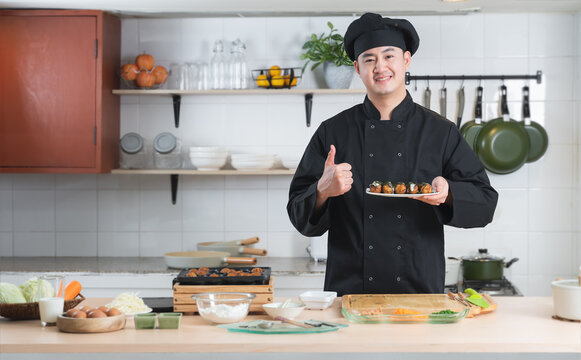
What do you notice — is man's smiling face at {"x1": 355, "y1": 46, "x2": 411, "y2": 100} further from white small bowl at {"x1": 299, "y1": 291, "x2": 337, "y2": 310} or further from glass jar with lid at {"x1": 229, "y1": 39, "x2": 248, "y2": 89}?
glass jar with lid at {"x1": 229, "y1": 39, "x2": 248, "y2": 89}

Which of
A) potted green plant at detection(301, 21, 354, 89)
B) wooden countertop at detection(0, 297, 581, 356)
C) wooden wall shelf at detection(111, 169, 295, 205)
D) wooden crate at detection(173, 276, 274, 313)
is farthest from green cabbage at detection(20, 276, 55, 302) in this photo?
potted green plant at detection(301, 21, 354, 89)

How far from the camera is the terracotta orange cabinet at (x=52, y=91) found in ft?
13.1

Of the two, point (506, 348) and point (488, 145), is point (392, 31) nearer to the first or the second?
point (506, 348)

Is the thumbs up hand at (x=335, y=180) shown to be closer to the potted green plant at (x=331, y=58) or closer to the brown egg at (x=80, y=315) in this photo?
the brown egg at (x=80, y=315)

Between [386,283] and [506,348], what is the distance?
757 mm

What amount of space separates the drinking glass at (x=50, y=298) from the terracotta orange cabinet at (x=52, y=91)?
2.03 meters

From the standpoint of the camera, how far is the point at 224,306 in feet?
6.28

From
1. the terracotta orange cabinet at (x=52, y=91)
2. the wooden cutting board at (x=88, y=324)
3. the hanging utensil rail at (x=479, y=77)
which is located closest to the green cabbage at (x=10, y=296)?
the wooden cutting board at (x=88, y=324)

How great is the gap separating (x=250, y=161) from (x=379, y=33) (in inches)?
69.9

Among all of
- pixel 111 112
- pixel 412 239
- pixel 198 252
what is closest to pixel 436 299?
pixel 412 239

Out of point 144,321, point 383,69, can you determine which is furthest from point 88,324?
point 383,69

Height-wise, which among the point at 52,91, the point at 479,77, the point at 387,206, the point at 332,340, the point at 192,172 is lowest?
the point at 332,340

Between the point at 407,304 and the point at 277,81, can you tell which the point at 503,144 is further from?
the point at 407,304

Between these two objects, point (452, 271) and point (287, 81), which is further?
point (287, 81)
